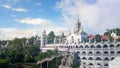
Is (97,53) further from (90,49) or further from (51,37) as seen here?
(51,37)

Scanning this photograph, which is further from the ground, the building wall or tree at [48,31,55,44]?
tree at [48,31,55,44]

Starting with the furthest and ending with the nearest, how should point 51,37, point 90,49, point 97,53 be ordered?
1. point 51,37
2. point 90,49
3. point 97,53

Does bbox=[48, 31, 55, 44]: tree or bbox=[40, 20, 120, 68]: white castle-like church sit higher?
bbox=[48, 31, 55, 44]: tree

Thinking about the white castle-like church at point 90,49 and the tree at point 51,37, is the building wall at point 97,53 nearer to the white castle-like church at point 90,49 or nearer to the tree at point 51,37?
the white castle-like church at point 90,49

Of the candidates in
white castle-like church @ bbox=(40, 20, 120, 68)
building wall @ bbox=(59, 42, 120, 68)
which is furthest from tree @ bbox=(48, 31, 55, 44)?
building wall @ bbox=(59, 42, 120, 68)

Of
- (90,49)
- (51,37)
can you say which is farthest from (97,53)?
(51,37)

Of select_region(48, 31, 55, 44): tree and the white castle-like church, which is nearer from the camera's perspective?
the white castle-like church

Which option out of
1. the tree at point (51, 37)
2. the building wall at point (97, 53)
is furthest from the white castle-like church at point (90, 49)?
the tree at point (51, 37)

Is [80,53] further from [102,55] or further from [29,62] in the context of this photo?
[29,62]

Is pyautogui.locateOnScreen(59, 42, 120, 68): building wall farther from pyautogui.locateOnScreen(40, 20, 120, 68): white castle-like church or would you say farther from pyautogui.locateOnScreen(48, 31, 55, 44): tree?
pyautogui.locateOnScreen(48, 31, 55, 44): tree
